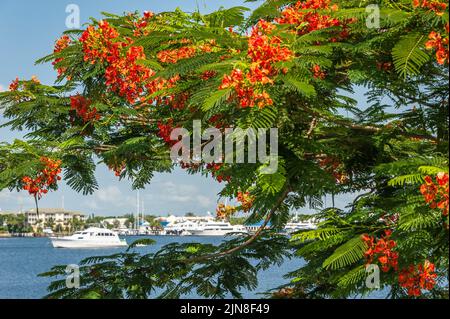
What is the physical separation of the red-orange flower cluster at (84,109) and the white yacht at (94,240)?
65113mm

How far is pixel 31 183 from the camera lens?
279 inches

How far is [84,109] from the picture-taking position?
7.36 metres

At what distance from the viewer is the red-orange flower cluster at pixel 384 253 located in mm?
4383

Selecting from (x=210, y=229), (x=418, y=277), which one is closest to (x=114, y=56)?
(x=418, y=277)

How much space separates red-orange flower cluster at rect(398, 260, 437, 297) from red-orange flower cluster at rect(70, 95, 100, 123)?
438 cm

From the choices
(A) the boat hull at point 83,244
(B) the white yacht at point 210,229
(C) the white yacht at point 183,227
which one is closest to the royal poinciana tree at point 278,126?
(A) the boat hull at point 83,244

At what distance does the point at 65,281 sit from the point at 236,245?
2145 mm

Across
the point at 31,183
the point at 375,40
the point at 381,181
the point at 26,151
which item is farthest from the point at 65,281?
the point at 375,40

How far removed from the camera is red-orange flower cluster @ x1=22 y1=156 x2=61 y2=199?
708 cm

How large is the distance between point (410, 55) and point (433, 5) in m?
0.39

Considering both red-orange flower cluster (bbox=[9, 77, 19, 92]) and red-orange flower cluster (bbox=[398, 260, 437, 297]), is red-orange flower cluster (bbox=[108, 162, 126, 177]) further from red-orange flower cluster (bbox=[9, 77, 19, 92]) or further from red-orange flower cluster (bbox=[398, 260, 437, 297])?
red-orange flower cluster (bbox=[398, 260, 437, 297])

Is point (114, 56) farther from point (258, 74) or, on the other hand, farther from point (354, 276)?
point (354, 276)
